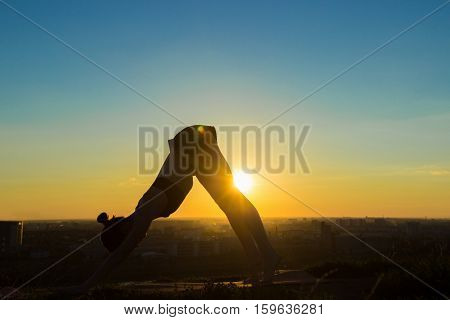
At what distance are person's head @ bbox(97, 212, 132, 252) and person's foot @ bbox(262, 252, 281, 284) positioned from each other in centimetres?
259

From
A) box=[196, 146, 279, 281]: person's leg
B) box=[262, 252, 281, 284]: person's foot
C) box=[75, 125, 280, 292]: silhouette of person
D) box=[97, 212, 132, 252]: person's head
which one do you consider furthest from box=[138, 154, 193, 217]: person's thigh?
box=[262, 252, 281, 284]: person's foot

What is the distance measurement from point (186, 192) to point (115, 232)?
148cm

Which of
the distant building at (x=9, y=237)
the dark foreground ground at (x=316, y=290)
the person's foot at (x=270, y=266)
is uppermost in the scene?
the person's foot at (x=270, y=266)

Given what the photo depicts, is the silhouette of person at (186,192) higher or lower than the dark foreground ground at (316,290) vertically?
higher

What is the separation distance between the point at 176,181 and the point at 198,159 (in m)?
0.57

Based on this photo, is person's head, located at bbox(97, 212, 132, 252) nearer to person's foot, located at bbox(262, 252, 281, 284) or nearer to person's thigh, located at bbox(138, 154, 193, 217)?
person's thigh, located at bbox(138, 154, 193, 217)

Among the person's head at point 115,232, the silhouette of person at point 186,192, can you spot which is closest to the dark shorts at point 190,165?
the silhouette of person at point 186,192

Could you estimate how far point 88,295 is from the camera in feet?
27.7

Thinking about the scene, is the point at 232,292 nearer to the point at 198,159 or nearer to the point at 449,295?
the point at 198,159

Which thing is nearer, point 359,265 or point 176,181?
point 176,181

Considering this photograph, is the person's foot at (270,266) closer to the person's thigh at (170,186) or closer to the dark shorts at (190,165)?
the dark shorts at (190,165)

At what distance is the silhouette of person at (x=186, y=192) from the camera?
930 cm

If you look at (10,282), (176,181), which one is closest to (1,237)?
(10,282)
